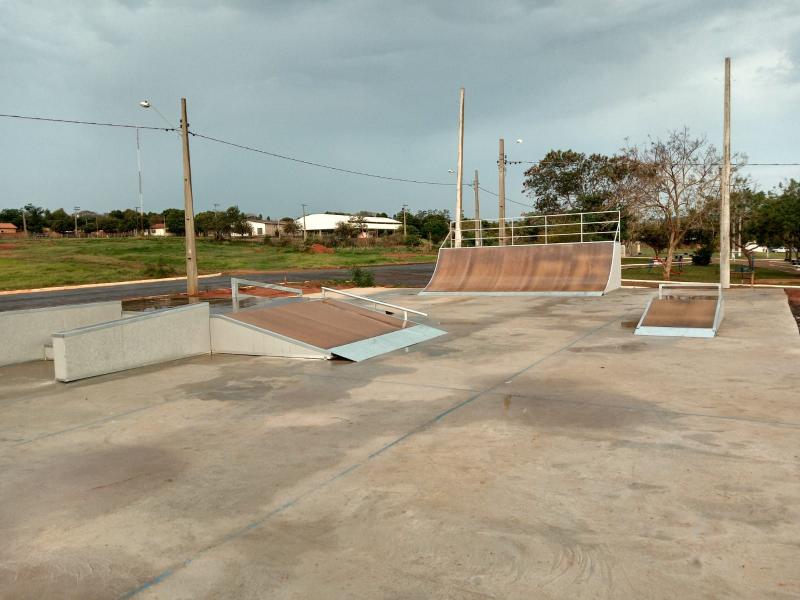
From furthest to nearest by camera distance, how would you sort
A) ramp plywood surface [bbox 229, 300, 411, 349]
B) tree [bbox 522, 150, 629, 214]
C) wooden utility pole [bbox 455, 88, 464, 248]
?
1. tree [bbox 522, 150, 629, 214]
2. wooden utility pole [bbox 455, 88, 464, 248]
3. ramp plywood surface [bbox 229, 300, 411, 349]

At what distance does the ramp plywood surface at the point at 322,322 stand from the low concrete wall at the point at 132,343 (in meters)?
0.81

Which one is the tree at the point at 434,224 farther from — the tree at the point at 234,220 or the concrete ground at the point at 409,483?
the concrete ground at the point at 409,483

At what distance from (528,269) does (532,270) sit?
0.19 metres

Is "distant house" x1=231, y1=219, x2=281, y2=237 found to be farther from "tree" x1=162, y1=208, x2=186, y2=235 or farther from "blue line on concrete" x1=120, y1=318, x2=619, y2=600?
"blue line on concrete" x1=120, y1=318, x2=619, y2=600

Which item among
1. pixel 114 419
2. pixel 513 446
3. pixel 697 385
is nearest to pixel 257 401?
pixel 114 419

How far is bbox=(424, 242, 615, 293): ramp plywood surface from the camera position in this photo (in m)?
21.8

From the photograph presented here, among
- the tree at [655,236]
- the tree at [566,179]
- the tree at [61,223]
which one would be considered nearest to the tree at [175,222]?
the tree at [61,223]

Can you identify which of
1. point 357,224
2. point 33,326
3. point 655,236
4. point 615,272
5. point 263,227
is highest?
point 263,227

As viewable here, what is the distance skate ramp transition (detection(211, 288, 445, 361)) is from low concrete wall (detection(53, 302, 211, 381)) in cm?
43

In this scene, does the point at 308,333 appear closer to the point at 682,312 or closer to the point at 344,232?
the point at 682,312

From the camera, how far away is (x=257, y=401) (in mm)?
7680

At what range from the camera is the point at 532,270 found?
23344 mm

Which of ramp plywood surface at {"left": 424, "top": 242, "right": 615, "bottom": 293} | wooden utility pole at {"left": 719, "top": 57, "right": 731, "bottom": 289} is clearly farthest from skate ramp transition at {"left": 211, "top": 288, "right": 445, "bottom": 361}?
wooden utility pole at {"left": 719, "top": 57, "right": 731, "bottom": 289}

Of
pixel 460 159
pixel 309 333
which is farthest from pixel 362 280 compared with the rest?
pixel 309 333
